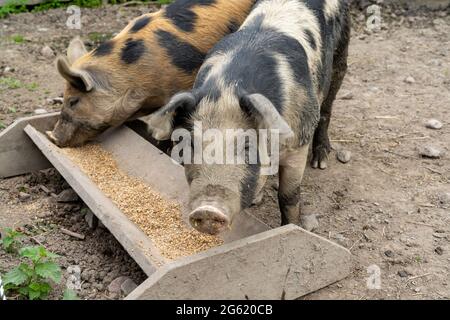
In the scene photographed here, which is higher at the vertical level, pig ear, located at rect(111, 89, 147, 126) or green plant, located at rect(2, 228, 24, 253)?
pig ear, located at rect(111, 89, 147, 126)

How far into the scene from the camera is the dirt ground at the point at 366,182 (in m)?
3.78

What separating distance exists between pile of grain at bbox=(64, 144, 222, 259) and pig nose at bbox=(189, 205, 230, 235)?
0.58 meters

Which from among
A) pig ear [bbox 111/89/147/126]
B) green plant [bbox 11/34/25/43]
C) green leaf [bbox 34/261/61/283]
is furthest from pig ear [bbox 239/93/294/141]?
green plant [bbox 11/34/25/43]

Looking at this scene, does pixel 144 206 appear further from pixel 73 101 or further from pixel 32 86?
pixel 32 86

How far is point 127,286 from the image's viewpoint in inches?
140

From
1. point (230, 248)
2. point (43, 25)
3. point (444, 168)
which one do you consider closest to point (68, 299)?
point (230, 248)

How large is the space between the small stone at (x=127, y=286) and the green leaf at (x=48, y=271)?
39 centimetres

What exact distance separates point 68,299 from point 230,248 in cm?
92

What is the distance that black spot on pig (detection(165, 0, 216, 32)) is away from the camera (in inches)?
188

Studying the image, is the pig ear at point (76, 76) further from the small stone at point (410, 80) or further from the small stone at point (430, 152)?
the small stone at point (410, 80)

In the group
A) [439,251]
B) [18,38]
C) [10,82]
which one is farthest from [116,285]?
[18,38]

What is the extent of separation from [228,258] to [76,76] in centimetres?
203

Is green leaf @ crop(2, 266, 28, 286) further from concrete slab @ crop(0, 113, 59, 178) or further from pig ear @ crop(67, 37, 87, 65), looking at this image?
pig ear @ crop(67, 37, 87, 65)
